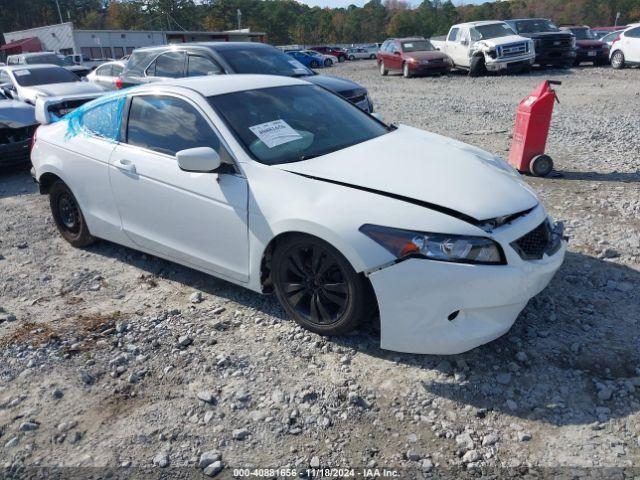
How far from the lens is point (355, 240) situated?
302 cm

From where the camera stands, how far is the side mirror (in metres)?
3.48

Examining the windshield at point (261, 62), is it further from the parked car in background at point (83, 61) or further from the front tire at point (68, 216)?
the parked car in background at point (83, 61)

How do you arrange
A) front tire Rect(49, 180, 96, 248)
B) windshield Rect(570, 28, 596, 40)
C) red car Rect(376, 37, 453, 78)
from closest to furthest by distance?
front tire Rect(49, 180, 96, 248) < red car Rect(376, 37, 453, 78) < windshield Rect(570, 28, 596, 40)

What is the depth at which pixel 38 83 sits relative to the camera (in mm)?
11914

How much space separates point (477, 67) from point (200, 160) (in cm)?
→ 1797

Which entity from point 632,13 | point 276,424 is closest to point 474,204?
point 276,424

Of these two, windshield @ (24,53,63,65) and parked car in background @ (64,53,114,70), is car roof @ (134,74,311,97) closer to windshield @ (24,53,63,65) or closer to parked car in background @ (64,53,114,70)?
windshield @ (24,53,63,65)

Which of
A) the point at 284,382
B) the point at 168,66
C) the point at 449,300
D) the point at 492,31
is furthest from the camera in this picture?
the point at 492,31

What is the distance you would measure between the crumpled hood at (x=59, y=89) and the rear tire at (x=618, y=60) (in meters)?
17.2

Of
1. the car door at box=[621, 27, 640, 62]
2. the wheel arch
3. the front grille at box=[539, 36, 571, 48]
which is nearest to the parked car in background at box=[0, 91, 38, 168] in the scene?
the wheel arch

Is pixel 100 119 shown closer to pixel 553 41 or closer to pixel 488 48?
pixel 488 48

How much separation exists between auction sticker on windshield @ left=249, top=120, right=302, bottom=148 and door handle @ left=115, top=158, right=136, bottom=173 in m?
1.06

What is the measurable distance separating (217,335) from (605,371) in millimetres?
2427

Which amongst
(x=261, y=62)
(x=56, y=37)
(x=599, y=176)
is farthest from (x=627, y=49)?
(x=56, y=37)
